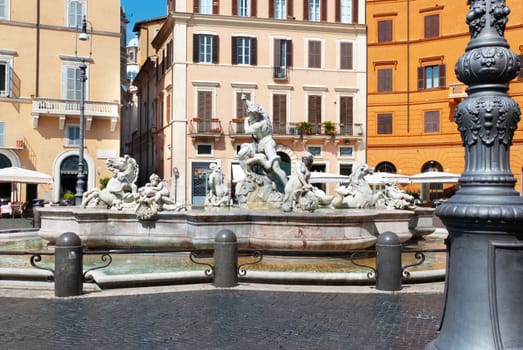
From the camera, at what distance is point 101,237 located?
10672 millimetres

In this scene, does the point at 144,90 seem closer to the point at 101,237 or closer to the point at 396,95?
the point at 396,95

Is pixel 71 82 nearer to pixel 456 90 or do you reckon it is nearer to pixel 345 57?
pixel 345 57

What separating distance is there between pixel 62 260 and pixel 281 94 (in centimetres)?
3011

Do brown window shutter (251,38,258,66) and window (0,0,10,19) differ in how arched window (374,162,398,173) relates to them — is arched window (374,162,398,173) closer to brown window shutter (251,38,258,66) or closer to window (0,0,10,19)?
brown window shutter (251,38,258,66)

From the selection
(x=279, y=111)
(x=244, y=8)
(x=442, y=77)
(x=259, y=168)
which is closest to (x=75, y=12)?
(x=244, y=8)

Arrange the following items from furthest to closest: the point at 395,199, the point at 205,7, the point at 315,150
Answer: the point at 315,150, the point at 205,7, the point at 395,199

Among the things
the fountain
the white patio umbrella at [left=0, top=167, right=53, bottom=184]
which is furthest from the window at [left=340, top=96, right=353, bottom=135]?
the fountain

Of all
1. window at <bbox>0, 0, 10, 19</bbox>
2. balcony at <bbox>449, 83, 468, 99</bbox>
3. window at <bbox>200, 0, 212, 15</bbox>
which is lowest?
balcony at <bbox>449, 83, 468, 99</bbox>

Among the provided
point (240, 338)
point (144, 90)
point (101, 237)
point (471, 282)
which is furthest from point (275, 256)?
point (144, 90)

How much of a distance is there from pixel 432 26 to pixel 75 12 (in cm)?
2120

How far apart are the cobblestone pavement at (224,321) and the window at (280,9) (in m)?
31.6

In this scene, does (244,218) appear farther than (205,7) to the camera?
No

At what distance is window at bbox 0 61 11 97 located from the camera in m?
31.3

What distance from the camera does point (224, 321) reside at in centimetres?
602
